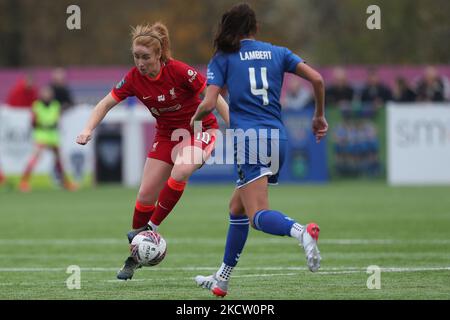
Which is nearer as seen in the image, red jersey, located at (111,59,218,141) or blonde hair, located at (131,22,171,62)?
blonde hair, located at (131,22,171,62)

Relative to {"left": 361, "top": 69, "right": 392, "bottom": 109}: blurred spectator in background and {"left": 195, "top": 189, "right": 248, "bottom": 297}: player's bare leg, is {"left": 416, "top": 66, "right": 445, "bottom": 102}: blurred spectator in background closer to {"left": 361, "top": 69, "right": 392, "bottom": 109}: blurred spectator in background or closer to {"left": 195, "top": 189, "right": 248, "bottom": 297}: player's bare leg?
{"left": 361, "top": 69, "right": 392, "bottom": 109}: blurred spectator in background

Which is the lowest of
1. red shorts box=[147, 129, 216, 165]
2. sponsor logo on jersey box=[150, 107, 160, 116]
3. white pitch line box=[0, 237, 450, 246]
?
white pitch line box=[0, 237, 450, 246]

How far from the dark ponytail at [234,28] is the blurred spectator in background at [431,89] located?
16022 millimetres

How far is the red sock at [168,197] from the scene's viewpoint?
9227 millimetres

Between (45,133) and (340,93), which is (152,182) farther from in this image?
(340,93)

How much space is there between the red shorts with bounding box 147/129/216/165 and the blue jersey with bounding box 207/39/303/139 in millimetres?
1465

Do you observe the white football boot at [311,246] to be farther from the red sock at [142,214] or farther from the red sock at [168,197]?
the red sock at [142,214]

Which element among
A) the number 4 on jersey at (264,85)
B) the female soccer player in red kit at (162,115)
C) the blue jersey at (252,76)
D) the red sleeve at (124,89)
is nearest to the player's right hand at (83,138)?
the female soccer player in red kit at (162,115)

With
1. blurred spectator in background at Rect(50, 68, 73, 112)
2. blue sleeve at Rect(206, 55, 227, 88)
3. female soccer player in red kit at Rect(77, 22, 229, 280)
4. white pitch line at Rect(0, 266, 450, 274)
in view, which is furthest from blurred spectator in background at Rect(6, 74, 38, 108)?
blue sleeve at Rect(206, 55, 227, 88)

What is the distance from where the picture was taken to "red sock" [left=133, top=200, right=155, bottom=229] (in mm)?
9453

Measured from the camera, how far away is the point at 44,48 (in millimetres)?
39594
